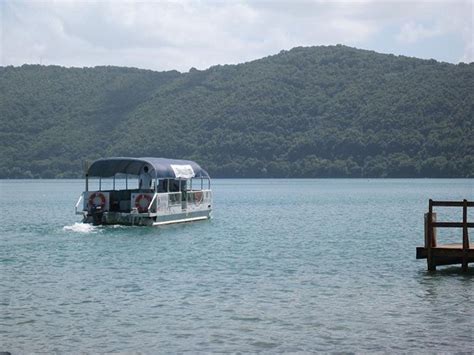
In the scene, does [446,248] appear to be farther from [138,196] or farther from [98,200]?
[98,200]

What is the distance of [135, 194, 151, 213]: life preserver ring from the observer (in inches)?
1738

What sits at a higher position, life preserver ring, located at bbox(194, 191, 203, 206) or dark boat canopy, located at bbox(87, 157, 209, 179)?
dark boat canopy, located at bbox(87, 157, 209, 179)

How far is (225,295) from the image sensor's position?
23.0 meters

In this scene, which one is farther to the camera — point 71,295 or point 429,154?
point 429,154

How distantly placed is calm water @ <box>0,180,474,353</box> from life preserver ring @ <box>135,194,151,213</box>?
2192mm

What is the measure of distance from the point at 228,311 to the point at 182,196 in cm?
3019

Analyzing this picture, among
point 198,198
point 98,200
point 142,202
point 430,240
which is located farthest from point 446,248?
point 198,198

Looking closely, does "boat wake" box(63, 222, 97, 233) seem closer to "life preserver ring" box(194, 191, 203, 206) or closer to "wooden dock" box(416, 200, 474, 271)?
"life preserver ring" box(194, 191, 203, 206)

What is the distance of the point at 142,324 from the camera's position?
1911 cm

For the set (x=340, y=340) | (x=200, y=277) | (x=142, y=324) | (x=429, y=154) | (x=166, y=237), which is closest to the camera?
(x=340, y=340)

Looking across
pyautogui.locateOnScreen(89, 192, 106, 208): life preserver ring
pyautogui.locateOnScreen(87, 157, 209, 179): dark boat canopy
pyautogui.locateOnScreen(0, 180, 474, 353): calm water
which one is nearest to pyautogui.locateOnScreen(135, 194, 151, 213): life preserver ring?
pyautogui.locateOnScreen(87, 157, 209, 179): dark boat canopy

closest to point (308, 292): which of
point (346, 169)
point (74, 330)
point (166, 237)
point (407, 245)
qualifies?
point (74, 330)

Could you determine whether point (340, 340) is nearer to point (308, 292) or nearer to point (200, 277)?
point (308, 292)

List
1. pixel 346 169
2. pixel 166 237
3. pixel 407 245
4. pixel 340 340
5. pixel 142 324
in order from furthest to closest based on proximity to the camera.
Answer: pixel 346 169, pixel 166 237, pixel 407 245, pixel 142 324, pixel 340 340
